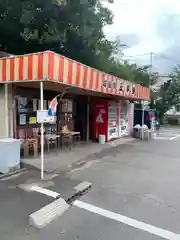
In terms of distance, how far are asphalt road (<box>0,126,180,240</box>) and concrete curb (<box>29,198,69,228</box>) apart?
0.11m

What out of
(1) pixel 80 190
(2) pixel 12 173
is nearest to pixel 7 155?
(2) pixel 12 173

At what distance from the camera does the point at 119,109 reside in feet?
43.5

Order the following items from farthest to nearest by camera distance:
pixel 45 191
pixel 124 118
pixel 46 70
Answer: pixel 124 118 → pixel 46 70 → pixel 45 191

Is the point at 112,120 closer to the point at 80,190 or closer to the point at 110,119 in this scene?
the point at 110,119

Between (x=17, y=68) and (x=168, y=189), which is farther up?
(x=17, y=68)

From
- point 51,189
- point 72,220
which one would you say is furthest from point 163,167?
point 72,220

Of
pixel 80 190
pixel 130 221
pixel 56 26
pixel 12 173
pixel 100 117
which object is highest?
pixel 56 26

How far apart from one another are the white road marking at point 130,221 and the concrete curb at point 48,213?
293mm

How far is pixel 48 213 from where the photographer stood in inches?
151

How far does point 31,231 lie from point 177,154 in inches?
294

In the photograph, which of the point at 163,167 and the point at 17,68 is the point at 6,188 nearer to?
the point at 17,68

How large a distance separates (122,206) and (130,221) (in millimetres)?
575

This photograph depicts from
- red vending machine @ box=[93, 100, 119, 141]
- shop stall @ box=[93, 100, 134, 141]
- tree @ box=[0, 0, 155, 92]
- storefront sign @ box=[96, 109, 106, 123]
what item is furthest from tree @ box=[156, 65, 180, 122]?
storefront sign @ box=[96, 109, 106, 123]

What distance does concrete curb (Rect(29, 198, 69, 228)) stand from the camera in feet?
11.7
